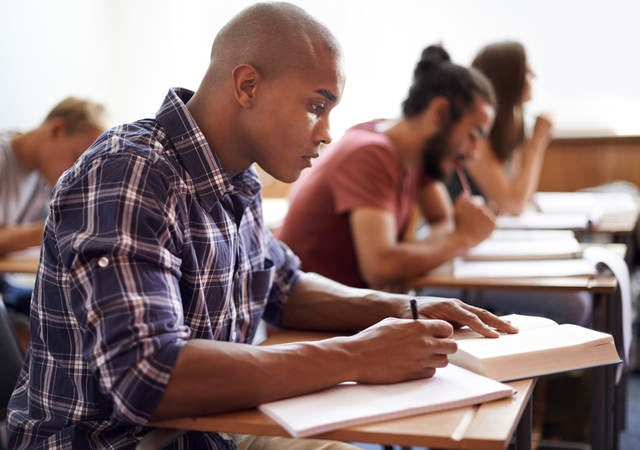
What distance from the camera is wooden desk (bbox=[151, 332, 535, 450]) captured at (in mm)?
899

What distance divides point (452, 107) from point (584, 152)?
2155mm

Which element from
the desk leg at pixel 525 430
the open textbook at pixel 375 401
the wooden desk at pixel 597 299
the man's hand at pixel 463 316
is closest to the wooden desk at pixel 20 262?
the wooden desk at pixel 597 299

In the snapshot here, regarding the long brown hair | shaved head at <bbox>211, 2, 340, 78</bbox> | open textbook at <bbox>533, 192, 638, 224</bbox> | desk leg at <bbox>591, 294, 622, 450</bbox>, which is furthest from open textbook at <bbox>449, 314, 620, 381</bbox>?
the long brown hair

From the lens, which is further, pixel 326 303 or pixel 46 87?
pixel 46 87

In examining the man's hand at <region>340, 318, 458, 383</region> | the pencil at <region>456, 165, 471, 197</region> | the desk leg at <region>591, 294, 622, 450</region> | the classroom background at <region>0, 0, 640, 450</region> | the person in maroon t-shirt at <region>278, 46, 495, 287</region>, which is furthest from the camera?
the classroom background at <region>0, 0, 640, 450</region>

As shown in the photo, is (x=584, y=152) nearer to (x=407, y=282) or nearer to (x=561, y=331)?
(x=407, y=282)

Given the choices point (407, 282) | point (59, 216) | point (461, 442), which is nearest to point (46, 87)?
point (407, 282)

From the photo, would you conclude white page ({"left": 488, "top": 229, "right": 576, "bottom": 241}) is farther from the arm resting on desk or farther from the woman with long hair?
the arm resting on desk

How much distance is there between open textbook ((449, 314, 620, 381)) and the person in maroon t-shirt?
84 cm

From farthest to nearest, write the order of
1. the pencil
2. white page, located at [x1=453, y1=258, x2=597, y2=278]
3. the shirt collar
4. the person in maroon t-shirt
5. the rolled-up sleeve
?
the pencil
the person in maroon t-shirt
white page, located at [x1=453, y1=258, x2=597, y2=278]
the rolled-up sleeve
the shirt collar

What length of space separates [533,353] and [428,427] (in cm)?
27

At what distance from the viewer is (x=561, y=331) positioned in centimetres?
124

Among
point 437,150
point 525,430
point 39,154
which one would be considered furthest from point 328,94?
point 39,154

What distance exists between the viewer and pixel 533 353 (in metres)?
1.13
